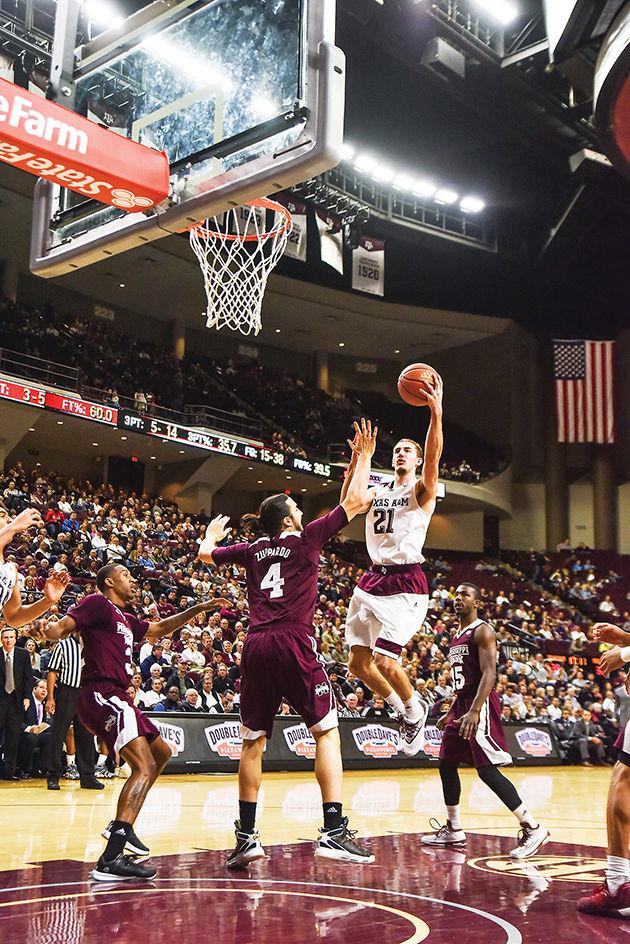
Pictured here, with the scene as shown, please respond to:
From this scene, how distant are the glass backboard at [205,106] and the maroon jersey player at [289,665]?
5.78ft

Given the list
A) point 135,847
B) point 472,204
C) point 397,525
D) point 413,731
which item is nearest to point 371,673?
point 413,731

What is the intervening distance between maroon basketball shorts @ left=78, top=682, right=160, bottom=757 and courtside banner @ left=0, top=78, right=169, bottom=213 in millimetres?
3029

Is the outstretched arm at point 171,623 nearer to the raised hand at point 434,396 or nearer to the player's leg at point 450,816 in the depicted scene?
the raised hand at point 434,396

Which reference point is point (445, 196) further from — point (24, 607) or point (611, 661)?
point (24, 607)

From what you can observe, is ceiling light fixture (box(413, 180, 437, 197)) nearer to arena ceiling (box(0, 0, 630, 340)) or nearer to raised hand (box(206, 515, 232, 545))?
arena ceiling (box(0, 0, 630, 340))

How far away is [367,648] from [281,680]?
3.90 feet

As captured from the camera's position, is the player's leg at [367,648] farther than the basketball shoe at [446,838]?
No

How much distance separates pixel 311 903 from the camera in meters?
4.64

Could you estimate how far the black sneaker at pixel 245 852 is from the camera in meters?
5.43

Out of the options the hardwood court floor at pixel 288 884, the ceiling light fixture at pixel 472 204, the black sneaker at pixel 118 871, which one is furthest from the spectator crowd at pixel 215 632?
the ceiling light fixture at pixel 472 204

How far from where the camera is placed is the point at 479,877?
5488 millimetres

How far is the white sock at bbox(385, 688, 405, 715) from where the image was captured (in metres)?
6.61

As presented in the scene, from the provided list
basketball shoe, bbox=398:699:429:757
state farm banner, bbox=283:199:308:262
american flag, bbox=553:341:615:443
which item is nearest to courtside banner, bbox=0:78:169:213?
basketball shoe, bbox=398:699:429:757

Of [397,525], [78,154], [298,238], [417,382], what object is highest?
[298,238]
